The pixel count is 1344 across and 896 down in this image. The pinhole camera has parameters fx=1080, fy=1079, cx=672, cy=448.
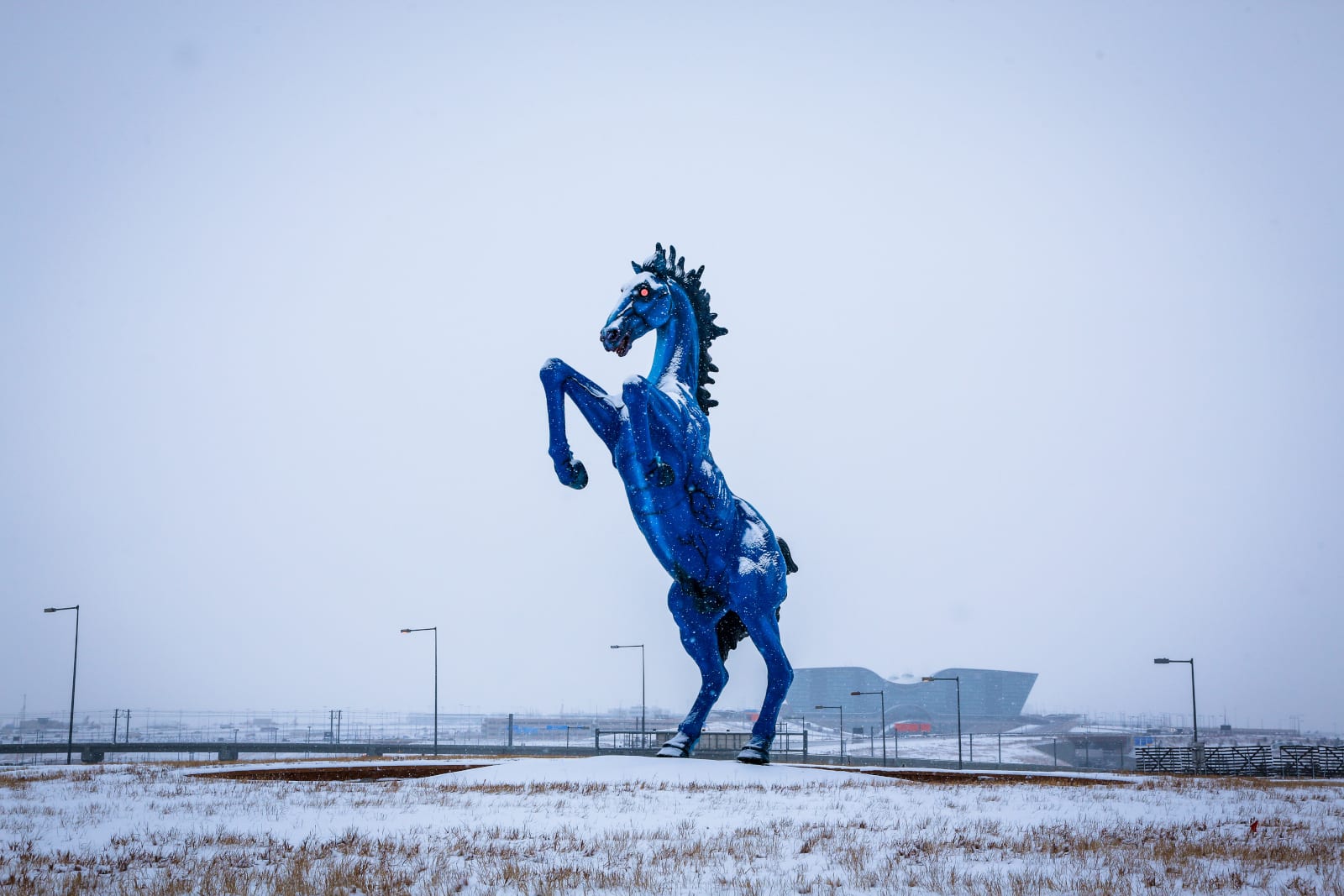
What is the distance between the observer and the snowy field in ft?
22.0

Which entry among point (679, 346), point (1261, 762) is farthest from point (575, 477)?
point (1261, 762)

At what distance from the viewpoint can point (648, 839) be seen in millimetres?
8664

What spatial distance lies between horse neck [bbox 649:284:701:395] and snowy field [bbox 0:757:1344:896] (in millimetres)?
6976

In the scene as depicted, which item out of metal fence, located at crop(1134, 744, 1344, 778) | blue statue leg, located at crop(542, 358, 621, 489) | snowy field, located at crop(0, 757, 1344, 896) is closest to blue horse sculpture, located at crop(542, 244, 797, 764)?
blue statue leg, located at crop(542, 358, 621, 489)

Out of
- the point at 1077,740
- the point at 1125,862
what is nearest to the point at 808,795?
the point at 1125,862

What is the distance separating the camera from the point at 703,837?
28.7 ft

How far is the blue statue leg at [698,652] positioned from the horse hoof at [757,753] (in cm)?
102

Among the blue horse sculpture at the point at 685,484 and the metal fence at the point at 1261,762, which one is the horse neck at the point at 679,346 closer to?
the blue horse sculpture at the point at 685,484

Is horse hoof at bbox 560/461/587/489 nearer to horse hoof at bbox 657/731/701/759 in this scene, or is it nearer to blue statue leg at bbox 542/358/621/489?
blue statue leg at bbox 542/358/621/489

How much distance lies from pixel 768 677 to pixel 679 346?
19.4ft

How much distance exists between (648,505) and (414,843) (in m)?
8.99

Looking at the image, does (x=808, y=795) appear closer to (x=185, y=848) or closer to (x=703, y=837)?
(x=703, y=837)

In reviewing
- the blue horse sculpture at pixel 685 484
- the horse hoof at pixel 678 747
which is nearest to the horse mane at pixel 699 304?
the blue horse sculpture at pixel 685 484

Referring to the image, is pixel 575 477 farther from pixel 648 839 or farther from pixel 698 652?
pixel 648 839
